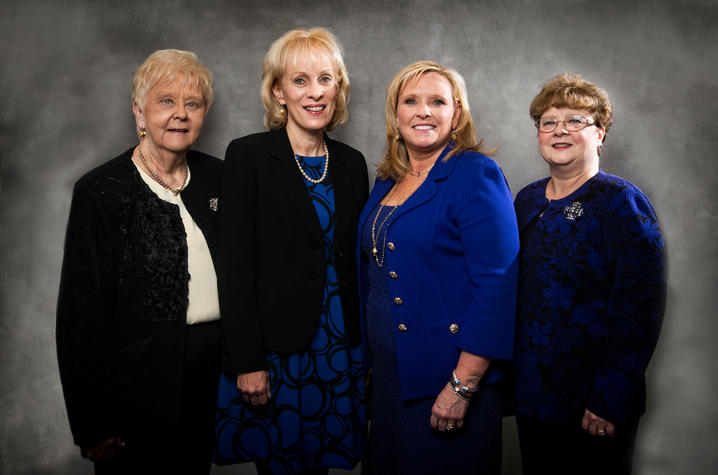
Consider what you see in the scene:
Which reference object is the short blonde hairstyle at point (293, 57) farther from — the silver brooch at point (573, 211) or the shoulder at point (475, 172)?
the silver brooch at point (573, 211)

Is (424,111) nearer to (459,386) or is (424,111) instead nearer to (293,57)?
(293,57)

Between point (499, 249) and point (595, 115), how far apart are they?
71 cm

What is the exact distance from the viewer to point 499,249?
1.70 meters

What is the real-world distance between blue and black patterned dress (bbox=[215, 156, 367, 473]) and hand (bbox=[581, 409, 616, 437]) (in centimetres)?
88

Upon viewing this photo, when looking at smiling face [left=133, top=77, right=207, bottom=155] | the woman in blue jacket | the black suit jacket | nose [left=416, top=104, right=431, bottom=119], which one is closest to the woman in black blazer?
the black suit jacket

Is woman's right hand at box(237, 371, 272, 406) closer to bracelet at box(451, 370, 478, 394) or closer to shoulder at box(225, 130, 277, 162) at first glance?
bracelet at box(451, 370, 478, 394)

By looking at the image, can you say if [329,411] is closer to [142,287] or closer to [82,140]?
[142,287]

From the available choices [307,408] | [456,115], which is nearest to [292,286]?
[307,408]

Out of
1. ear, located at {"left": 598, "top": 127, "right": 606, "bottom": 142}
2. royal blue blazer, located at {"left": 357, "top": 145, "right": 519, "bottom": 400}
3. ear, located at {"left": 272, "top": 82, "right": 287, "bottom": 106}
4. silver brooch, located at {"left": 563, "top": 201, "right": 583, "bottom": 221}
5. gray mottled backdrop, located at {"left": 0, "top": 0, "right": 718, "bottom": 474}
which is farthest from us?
gray mottled backdrop, located at {"left": 0, "top": 0, "right": 718, "bottom": 474}

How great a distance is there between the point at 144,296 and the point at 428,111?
4.23 feet

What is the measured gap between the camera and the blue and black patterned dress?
1.95m

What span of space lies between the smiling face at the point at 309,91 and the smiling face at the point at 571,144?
0.88m

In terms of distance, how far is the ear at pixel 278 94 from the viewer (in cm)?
206

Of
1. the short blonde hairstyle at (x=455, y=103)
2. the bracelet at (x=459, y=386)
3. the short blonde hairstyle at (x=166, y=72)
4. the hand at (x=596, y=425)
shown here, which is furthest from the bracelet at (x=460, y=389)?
the short blonde hairstyle at (x=166, y=72)
